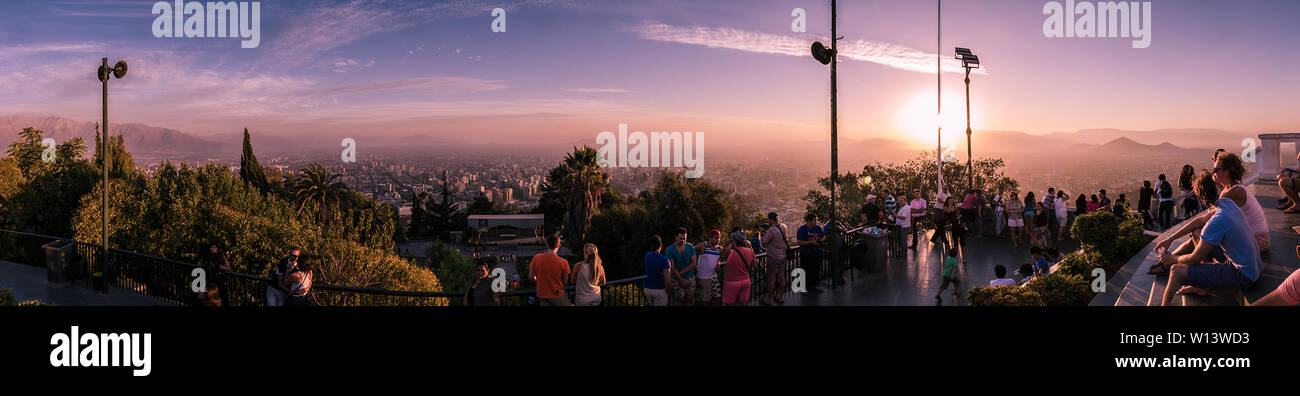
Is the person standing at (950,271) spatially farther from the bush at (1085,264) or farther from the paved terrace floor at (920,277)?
the bush at (1085,264)

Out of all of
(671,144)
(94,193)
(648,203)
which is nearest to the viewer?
(671,144)

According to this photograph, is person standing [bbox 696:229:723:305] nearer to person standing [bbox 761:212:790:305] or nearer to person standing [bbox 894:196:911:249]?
person standing [bbox 761:212:790:305]

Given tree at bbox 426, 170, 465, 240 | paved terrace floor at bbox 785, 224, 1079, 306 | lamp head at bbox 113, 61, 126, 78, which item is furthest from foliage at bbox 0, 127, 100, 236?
tree at bbox 426, 170, 465, 240

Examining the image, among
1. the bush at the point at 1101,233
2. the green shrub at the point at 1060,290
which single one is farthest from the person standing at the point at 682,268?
the bush at the point at 1101,233
